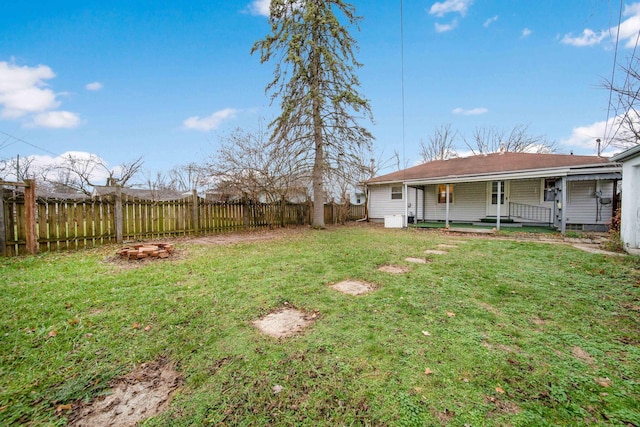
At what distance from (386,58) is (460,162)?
25.5 feet

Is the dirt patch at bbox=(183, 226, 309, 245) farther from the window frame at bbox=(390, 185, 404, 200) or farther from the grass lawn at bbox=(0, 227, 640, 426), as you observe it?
the window frame at bbox=(390, 185, 404, 200)

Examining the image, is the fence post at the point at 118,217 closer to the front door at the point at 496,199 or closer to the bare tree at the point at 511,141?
the front door at the point at 496,199

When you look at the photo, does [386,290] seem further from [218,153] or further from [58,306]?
[218,153]

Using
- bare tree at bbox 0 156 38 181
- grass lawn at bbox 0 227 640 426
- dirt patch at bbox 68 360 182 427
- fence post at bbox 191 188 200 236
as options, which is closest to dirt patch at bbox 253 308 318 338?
grass lawn at bbox 0 227 640 426

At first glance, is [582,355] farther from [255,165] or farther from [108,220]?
[255,165]

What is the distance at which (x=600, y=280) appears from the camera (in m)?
4.10

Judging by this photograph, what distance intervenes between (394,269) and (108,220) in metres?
7.64

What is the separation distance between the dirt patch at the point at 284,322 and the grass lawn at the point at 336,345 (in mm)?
105

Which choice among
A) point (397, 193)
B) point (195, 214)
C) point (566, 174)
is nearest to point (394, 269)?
point (195, 214)

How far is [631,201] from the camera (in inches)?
240

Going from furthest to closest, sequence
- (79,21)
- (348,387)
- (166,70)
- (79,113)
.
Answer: (79,113)
(166,70)
(79,21)
(348,387)

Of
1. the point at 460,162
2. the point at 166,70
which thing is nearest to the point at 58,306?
the point at 166,70

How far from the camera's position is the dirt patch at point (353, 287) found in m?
3.62

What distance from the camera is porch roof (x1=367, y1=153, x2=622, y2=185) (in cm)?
938
